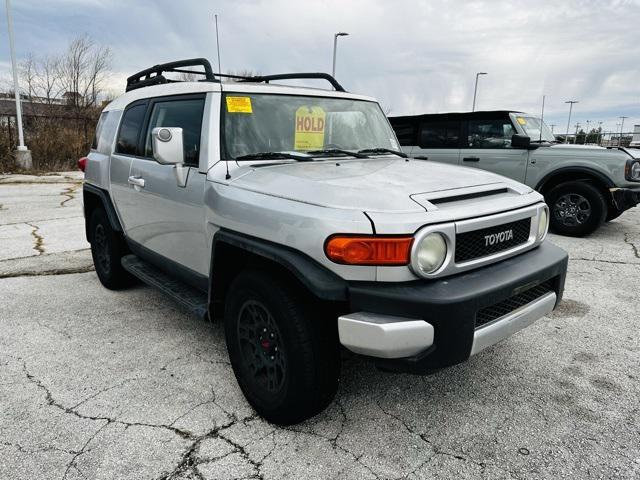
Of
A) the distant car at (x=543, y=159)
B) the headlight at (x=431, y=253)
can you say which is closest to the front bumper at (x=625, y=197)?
the distant car at (x=543, y=159)

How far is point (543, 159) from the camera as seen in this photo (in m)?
7.51

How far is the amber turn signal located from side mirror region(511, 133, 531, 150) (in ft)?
20.1

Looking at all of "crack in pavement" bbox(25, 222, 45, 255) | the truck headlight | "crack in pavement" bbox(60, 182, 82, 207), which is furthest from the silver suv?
"crack in pavement" bbox(60, 182, 82, 207)

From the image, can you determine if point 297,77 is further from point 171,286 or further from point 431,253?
point 431,253

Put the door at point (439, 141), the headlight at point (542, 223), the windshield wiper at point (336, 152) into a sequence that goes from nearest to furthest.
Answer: the headlight at point (542, 223) → the windshield wiper at point (336, 152) → the door at point (439, 141)

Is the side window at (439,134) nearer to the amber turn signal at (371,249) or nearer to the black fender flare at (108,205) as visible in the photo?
the black fender flare at (108,205)

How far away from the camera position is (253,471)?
2260 millimetres

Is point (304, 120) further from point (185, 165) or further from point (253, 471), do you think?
point (253, 471)

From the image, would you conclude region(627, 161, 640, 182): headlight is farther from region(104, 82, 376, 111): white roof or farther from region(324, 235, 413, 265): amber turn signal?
region(324, 235, 413, 265): amber turn signal

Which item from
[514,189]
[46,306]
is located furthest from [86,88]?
[514,189]

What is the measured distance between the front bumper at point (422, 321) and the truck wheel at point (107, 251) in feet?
10.4

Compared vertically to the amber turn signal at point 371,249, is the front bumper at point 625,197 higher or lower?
lower

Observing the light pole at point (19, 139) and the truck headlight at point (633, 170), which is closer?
the truck headlight at point (633, 170)

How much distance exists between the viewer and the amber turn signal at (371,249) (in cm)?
213
